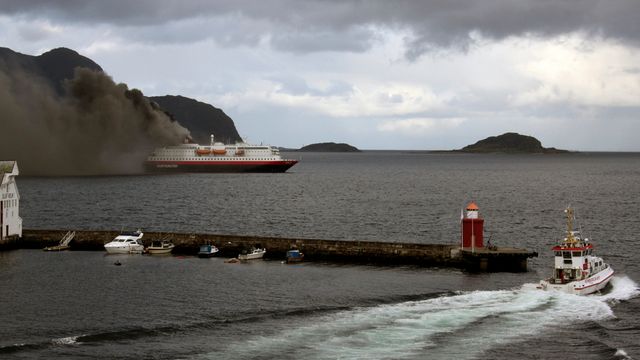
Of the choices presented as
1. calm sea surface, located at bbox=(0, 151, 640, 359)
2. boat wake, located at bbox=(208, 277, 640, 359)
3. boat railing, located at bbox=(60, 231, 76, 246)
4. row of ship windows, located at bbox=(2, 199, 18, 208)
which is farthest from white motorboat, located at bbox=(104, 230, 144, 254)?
boat wake, located at bbox=(208, 277, 640, 359)

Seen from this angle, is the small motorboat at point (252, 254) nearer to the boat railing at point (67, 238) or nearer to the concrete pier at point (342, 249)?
the concrete pier at point (342, 249)

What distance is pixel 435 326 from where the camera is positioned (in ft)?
112

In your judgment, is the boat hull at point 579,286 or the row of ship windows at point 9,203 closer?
the boat hull at point 579,286

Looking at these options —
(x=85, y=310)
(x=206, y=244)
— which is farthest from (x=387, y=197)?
Answer: (x=85, y=310)

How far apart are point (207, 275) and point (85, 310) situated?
445 inches

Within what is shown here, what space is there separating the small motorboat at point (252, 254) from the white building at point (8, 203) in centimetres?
1982

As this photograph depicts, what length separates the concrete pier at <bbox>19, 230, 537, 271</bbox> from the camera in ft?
166

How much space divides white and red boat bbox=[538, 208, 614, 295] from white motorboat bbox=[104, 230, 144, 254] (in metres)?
31.1

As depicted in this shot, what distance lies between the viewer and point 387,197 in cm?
12644

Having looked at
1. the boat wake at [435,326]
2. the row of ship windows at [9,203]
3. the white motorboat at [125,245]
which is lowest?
the boat wake at [435,326]

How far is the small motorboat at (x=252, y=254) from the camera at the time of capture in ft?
175

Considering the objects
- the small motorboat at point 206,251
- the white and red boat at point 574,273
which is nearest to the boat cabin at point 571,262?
the white and red boat at point 574,273

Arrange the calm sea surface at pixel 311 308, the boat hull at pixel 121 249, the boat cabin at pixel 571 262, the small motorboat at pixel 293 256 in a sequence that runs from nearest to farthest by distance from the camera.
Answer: the calm sea surface at pixel 311 308 → the boat cabin at pixel 571 262 → the small motorboat at pixel 293 256 → the boat hull at pixel 121 249

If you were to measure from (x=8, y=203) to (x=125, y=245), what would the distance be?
410 inches
